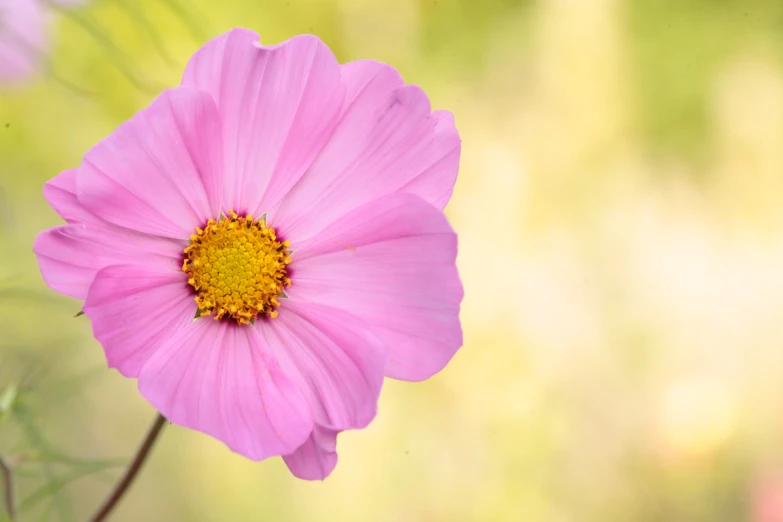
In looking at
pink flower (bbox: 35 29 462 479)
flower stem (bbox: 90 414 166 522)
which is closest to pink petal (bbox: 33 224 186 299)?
pink flower (bbox: 35 29 462 479)

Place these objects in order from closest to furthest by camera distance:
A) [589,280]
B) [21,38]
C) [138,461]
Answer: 1. [138,461]
2. [21,38]
3. [589,280]

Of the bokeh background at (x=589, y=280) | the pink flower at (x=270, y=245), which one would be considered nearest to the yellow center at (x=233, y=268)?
the pink flower at (x=270, y=245)

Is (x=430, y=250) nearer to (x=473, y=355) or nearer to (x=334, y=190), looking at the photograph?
(x=334, y=190)

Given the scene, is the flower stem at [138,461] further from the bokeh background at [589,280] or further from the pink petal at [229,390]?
the bokeh background at [589,280]

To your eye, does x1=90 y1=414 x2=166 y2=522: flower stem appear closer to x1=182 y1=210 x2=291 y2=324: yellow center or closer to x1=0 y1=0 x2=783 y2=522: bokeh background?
x1=182 y1=210 x2=291 y2=324: yellow center

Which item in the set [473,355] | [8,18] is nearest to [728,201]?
[473,355]

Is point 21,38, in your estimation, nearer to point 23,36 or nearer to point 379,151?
point 23,36

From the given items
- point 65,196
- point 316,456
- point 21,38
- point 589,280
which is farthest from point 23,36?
point 589,280
